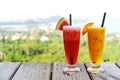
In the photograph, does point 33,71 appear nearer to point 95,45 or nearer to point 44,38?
point 95,45

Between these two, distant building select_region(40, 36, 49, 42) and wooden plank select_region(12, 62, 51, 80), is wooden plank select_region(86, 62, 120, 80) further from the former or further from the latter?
distant building select_region(40, 36, 49, 42)

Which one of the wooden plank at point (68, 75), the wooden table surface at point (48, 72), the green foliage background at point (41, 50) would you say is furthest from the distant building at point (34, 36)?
the wooden plank at point (68, 75)

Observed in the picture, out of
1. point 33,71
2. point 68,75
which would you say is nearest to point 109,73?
point 68,75

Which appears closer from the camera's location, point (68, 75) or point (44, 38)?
point (68, 75)

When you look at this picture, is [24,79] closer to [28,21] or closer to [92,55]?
[92,55]

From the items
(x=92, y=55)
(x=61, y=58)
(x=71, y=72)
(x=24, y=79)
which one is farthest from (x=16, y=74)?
(x=61, y=58)

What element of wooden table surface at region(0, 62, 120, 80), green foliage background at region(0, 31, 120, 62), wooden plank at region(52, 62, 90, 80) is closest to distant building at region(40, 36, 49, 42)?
green foliage background at region(0, 31, 120, 62)

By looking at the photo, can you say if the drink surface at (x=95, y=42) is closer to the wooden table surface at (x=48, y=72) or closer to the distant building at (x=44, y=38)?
the wooden table surface at (x=48, y=72)
